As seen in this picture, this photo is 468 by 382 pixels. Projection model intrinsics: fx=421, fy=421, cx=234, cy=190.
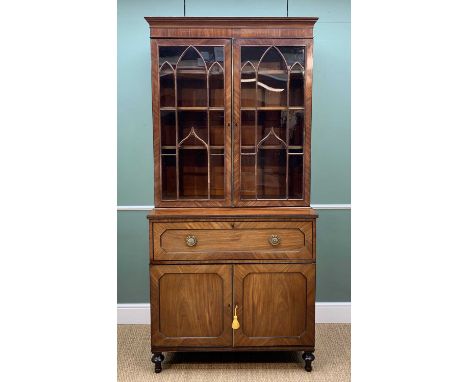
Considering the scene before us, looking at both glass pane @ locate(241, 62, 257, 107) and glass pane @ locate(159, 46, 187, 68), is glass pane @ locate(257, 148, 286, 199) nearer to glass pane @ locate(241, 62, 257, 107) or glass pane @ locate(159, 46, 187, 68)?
glass pane @ locate(241, 62, 257, 107)

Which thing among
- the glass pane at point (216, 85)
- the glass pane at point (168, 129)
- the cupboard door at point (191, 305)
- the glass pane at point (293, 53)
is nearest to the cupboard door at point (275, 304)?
the cupboard door at point (191, 305)

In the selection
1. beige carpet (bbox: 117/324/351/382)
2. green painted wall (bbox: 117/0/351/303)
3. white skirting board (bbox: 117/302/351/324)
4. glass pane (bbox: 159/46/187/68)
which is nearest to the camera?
beige carpet (bbox: 117/324/351/382)

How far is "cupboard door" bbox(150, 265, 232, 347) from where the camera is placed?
6.95 ft

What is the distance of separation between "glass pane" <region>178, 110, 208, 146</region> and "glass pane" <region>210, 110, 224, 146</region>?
3cm

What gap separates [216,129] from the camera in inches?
89.4

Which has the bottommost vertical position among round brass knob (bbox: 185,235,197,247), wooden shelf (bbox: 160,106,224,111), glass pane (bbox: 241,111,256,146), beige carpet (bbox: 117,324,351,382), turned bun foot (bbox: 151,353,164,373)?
beige carpet (bbox: 117,324,351,382)

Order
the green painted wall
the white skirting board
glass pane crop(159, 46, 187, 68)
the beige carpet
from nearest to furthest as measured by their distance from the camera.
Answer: the beige carpet → glass pane crop(159, 46, 187, 68) → the green painted wall → the white skirting board

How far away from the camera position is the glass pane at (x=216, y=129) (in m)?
2.26

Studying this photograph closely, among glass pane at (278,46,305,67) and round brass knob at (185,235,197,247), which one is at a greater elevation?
glass pane at (278,46,305,67)

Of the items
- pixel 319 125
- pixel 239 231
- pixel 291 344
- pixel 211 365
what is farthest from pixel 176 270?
pixel 319 125

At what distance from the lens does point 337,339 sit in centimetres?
252

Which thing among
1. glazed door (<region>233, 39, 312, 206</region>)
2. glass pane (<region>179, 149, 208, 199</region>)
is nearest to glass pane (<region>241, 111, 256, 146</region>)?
→ glazed door (<region>233, 39, 312, 206</region>)

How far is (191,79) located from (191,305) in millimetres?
1182
